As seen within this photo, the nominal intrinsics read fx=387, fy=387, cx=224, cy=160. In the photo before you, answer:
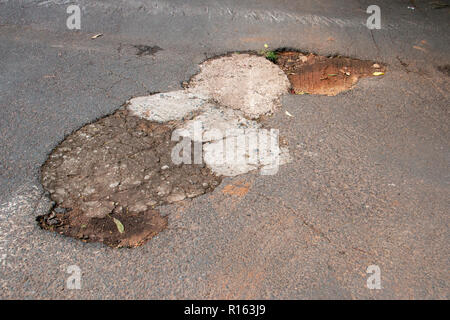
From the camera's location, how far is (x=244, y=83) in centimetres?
446

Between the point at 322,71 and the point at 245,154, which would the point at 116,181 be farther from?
the point at 322,71

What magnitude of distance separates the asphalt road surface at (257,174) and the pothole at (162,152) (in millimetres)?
121

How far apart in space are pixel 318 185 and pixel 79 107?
253 cm

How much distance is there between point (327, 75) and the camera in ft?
15.4

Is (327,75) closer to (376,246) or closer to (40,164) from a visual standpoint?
(376,246)

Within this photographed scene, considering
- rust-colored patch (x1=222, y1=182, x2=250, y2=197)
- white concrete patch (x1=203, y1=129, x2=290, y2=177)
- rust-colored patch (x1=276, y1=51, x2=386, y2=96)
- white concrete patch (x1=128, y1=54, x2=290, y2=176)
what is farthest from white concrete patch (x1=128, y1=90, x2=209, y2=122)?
rust-colored patch (x1=276, y1=51, x2=386, y2=96)

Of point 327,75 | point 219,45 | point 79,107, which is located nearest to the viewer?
point 79,107

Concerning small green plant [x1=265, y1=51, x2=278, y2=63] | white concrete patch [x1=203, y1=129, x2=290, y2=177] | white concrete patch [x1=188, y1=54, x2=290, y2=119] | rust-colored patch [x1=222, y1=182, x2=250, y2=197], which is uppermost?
small green plant [x1=265, y1=51, x2=278, y2=63]

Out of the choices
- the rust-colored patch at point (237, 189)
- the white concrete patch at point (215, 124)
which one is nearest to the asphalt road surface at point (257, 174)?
the rust-colored patch at point (237, 189)

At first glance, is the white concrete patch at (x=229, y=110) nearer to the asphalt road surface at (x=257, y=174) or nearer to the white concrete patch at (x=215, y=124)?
the white concrete patch at (x=215, y=124)

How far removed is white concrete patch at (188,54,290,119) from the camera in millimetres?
4152

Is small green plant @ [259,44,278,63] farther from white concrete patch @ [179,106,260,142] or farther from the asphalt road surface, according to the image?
white concrete patch @ [179,106,260,142]

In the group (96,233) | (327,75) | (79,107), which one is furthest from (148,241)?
(327,75)

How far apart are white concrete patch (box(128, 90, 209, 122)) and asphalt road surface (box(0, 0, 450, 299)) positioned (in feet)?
0.49
